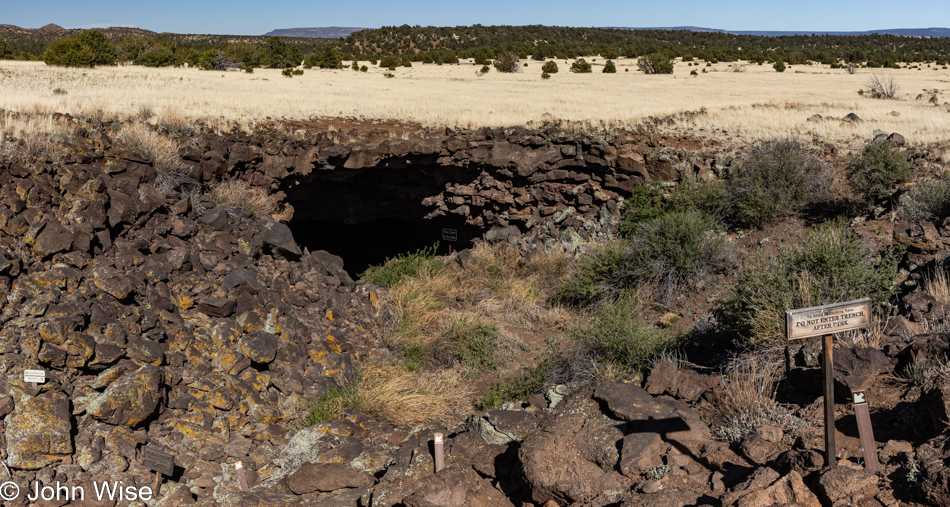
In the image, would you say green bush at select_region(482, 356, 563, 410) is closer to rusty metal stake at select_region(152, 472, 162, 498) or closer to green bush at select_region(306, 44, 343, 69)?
rusty metal stake at select_region(152, 472, 162, 498)

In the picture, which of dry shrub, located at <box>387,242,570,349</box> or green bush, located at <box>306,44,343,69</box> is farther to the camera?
green bush, located at <box>306,44,343,69</box>

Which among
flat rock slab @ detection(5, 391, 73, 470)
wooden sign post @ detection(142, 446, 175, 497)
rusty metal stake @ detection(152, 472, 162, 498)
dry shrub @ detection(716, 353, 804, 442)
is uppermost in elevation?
dry shrub @ detection(716, 353, 804, 442)

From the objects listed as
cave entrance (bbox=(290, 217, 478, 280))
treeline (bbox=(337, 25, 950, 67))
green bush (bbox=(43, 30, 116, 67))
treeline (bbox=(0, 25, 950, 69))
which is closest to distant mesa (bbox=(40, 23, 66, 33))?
treeline (bbox=(0, 25, 950, 69))

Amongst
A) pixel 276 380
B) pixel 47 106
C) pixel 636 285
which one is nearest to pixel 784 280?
pixel 636 285

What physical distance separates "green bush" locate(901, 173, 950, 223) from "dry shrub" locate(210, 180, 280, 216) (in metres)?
10.8

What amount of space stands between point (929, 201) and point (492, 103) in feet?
35.5

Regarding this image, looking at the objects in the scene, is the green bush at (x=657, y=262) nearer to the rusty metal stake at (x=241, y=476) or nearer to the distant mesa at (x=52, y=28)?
the rusty metal stake at (x=241, y=476)

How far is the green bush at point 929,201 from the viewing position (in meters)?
10.5

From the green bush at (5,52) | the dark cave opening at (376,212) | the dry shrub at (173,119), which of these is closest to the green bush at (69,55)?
the green bush at (5,52)

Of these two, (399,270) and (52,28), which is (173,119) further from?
(52,28)

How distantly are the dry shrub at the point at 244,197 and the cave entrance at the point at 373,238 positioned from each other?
418 centimetres

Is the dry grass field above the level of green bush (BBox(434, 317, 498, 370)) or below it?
above

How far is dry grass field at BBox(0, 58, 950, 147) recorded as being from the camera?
13.5 meters

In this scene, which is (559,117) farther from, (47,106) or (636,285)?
(47,106)
